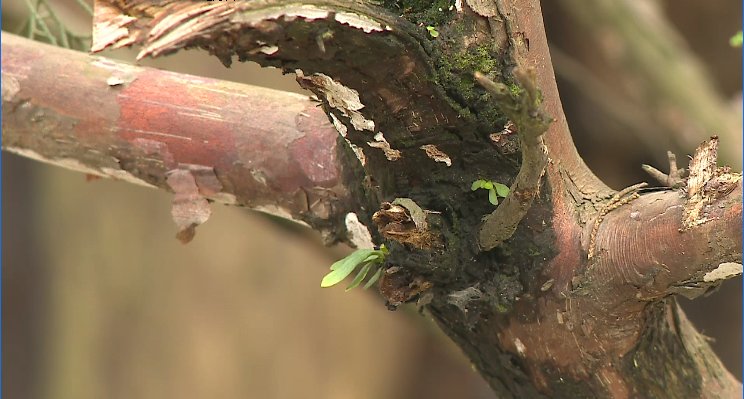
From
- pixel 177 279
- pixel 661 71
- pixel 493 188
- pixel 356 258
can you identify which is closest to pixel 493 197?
pixel 493 188

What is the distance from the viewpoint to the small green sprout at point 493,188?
59 centimetres

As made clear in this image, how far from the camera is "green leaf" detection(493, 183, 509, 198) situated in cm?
59

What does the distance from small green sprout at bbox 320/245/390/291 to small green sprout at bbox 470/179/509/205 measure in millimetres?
→ 91

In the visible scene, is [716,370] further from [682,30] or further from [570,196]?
[682,30]

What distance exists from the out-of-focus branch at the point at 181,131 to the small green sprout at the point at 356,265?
0.10 m

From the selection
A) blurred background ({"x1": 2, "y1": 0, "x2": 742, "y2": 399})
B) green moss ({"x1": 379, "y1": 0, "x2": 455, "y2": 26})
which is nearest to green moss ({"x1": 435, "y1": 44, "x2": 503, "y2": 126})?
green moss ({"x1": 379, "y1": 0, "x2": 455, "y2": 26})

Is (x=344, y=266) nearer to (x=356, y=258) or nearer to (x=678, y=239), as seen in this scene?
(x=356, y=258)

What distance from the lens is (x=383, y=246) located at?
2.06 feet

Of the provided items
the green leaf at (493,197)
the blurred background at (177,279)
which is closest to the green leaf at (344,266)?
the green leaf at (493,197)

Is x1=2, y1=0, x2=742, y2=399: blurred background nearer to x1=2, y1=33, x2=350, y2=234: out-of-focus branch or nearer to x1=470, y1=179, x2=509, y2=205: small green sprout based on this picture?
x1=2, y1=33, x2=350, y2=234: out-of-focus branch

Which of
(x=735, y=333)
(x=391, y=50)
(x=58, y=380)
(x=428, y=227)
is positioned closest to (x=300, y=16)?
(x=391, y=50)

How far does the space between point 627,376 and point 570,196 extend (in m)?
0.16

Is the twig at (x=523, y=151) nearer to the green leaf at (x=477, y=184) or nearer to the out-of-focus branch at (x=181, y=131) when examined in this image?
the green leaf at (x=477, y=184)

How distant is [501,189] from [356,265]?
13cm
